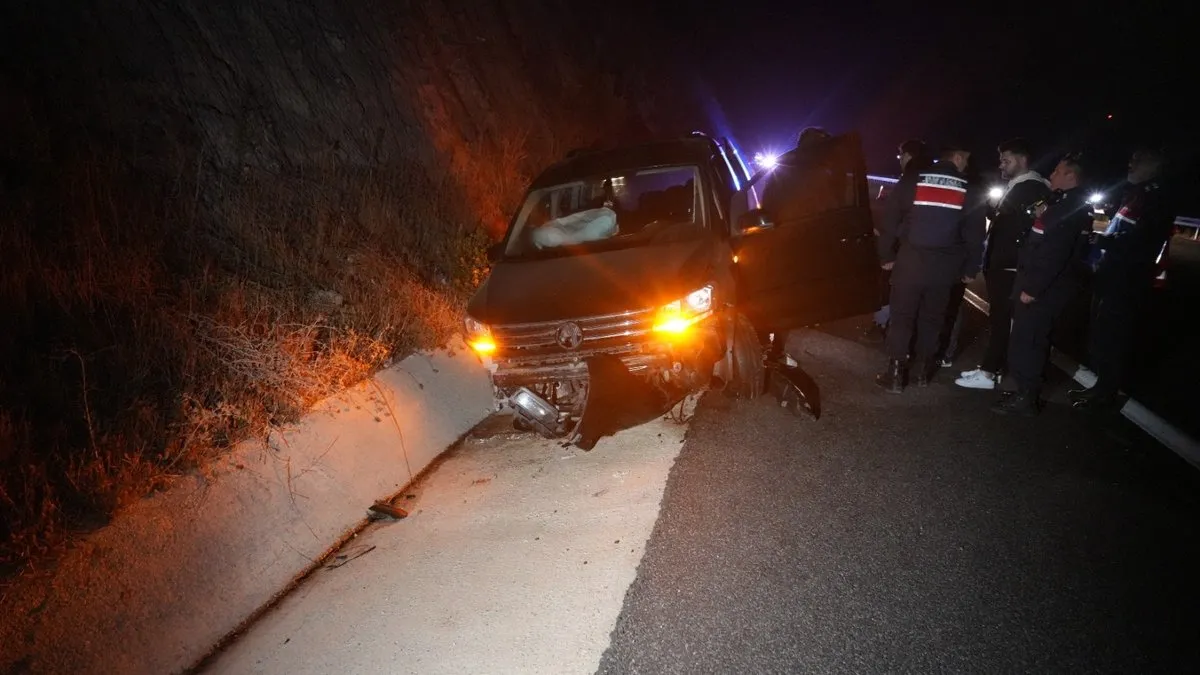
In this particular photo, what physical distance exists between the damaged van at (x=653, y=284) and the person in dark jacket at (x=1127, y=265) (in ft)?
6.41

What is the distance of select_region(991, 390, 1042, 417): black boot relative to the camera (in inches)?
173

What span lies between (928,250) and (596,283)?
2.70m

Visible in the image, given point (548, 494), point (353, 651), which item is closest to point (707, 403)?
point (548, 494)

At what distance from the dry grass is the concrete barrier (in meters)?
0.17

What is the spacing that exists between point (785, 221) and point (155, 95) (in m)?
7.06

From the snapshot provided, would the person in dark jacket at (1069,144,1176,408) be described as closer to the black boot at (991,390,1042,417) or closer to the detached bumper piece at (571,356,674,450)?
the black boot at (991,390,1042,417)

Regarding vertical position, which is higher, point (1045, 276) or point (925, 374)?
point (1045, 276)

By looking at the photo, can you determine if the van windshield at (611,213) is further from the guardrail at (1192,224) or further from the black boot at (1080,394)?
the guardrail at (1192,224)

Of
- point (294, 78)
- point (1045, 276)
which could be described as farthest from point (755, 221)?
point (294, 78)

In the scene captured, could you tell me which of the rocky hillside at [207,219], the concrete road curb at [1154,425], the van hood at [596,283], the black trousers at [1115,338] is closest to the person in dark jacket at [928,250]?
the black trousers at [1115,338]

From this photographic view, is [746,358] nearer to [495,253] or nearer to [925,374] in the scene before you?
[925,374]

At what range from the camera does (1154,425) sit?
406 centimetres

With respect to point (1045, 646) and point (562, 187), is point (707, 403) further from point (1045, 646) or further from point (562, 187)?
point (1045, 646)

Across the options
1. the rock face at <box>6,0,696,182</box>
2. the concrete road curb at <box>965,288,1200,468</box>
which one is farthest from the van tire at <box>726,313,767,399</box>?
the rock face at <box>6,0,696,182</box>
